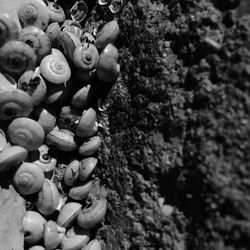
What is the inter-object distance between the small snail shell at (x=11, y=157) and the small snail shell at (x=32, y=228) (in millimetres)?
333

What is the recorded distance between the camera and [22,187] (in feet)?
8.85

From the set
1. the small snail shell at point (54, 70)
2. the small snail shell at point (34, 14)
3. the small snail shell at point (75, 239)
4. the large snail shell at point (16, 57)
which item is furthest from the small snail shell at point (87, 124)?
the small snail shell at point (34, 14)

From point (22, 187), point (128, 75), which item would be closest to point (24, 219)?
point (22, 187)

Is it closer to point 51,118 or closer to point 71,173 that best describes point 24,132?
point 51,118

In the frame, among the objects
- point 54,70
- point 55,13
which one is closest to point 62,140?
point 54,70

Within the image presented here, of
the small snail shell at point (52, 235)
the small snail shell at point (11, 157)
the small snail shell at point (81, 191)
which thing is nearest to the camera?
the small snail shell at point (11, 157)

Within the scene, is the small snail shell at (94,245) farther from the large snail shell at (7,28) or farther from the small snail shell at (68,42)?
the large snail shell at (7,28)

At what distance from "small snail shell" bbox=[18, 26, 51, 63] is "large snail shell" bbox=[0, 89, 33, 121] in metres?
0.34

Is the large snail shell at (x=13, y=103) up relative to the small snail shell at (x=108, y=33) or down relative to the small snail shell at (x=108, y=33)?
down

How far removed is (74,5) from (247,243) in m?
2.05

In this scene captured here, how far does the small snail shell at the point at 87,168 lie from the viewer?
9.05 feet

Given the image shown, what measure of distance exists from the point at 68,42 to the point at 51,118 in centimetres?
51

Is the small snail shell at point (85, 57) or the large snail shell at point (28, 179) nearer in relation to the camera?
the large snail shell at point (28, 179)

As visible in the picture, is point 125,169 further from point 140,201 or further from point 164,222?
point 164,222
